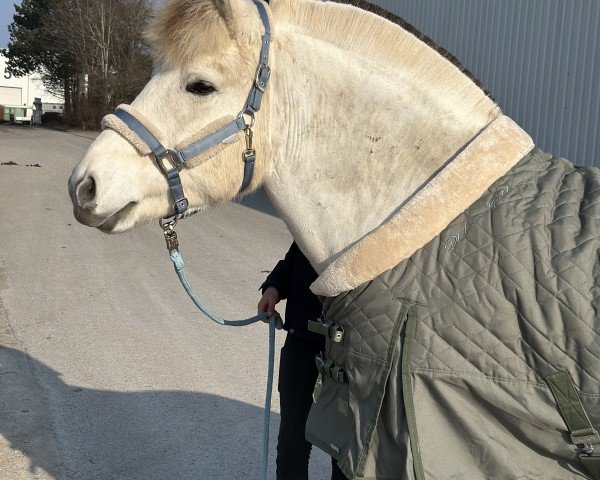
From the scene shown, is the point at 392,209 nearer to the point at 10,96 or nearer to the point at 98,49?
the point at 98,49

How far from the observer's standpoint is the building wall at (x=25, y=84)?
46969mm

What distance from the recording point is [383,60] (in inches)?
64.6

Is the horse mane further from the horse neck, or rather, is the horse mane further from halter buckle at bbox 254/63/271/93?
halter buckle at bbox 254/63/271/93

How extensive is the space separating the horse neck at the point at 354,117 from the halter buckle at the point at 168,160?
0.26m

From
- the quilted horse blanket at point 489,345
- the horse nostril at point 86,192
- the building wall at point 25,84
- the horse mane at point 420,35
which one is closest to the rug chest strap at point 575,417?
the quilted horse blanket at point 489,345

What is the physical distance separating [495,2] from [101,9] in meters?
28.0

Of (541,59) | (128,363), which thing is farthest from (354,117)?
(541,59)

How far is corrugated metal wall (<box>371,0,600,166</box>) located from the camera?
24.7ft

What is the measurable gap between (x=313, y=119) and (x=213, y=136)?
0.89 ft

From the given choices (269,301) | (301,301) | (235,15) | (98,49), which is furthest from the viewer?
(98,49)

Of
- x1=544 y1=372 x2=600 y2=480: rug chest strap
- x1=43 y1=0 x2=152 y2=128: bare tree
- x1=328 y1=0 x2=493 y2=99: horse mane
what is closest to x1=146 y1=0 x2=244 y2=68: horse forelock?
x1=328 y1=0 x2=493 y2=99: horse mane

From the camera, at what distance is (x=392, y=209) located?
1.59 m

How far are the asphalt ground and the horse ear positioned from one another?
2072 mm

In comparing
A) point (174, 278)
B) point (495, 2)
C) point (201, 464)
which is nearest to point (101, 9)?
point (495, 2)
